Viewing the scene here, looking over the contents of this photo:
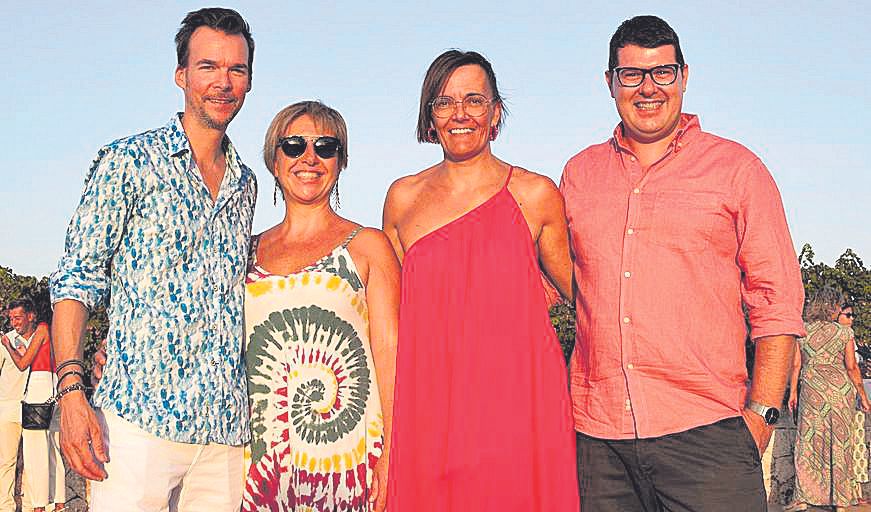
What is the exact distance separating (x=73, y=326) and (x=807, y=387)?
8988 millimetres

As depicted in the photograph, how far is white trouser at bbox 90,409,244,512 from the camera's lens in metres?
3.43

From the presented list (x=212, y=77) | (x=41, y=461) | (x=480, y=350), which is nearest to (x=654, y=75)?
(x=480, y=350)

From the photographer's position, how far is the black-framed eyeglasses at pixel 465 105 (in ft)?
13.7

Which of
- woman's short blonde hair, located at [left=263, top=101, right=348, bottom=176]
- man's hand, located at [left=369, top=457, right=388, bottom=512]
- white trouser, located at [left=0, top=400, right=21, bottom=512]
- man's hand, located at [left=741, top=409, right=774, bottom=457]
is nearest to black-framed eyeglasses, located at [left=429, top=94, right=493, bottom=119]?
woman's short blonde hair, located at [left=263, top=101, right=348, bottom=176]

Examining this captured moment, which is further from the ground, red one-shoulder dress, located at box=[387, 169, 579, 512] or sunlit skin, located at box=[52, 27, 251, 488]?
sunlit skin, located at box=[52, 27, 251, 488]

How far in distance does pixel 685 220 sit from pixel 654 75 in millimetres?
620

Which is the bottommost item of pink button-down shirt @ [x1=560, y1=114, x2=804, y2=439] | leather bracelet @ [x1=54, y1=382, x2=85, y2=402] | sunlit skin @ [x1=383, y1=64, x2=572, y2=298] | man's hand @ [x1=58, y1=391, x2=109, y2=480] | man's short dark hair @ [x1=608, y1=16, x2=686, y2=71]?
man's hand @ [x1=58, y1=391, x2=109, y2=480]

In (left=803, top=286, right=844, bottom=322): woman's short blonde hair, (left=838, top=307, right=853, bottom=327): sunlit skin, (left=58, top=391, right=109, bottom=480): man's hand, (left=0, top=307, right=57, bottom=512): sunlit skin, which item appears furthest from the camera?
(left=838, top=307, right=853, bottom=327): sunlit skin

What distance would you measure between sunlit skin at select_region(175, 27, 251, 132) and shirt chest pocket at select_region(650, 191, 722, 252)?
5.94 ft

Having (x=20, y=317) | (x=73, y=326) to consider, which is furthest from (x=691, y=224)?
(x=20, y=317)

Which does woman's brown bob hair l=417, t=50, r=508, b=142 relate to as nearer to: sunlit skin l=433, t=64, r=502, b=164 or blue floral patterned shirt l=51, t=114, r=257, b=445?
sunlit skin l=433, t=64, r=502, b=164

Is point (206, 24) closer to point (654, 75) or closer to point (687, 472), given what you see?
point (654, 75)

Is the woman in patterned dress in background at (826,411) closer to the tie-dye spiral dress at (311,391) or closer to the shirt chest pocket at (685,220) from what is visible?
the shirt chest pocket at (685,220)

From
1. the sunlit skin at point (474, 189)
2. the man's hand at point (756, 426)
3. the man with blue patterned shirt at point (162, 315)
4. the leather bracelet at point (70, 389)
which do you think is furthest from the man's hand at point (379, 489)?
the man's hand at point (756, 426)
